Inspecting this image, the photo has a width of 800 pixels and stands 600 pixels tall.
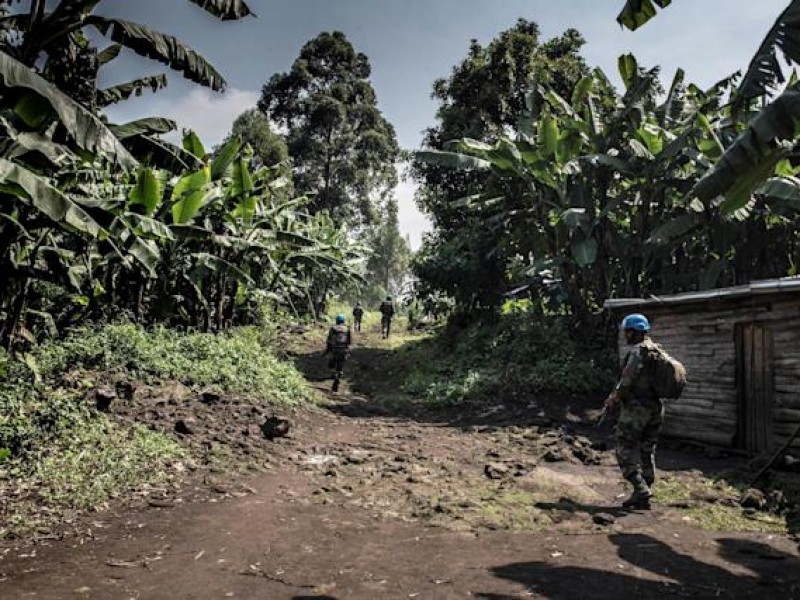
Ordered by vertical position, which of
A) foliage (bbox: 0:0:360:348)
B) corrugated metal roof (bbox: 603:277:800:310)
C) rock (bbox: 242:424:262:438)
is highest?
foliage (bbox: 0:0:360:348)

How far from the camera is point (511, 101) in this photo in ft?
66.1

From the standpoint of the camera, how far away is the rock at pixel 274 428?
8.68 metres

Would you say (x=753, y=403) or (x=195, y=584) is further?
(x=753, y=403)

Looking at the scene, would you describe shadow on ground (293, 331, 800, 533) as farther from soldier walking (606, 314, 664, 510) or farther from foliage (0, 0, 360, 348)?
foliage (0, 0, 360, 348)

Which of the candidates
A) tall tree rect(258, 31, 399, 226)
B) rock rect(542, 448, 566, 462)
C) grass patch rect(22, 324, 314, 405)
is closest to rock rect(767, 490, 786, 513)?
rock rect(542, 448, 566, 462)

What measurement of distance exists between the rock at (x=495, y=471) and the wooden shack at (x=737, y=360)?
3.57m

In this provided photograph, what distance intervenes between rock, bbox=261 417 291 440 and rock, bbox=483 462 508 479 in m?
2.87

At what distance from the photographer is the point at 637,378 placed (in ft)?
21.1

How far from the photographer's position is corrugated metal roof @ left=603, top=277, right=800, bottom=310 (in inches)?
299

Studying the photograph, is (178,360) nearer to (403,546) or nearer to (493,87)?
(403,546)

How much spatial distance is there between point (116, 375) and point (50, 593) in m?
5.31

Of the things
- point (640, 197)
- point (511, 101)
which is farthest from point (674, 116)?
point (511, 101)

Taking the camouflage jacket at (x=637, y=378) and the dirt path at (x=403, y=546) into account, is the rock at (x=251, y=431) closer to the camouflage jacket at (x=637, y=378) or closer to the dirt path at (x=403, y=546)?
the dirt path at (x=403, y=546)

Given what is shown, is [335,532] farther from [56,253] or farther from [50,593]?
[56,253]
